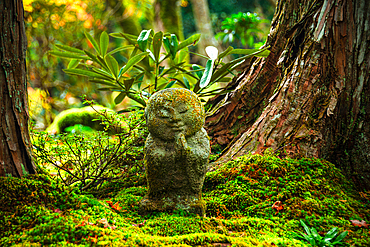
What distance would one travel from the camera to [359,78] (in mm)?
2639

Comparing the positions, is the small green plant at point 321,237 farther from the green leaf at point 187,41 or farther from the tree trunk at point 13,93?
the green leaf at point 187,41

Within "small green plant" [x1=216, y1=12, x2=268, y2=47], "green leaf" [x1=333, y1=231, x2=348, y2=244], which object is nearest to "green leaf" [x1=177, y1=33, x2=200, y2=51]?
"green leaf" [x1=333, y1=231, x2=348, y2=244]

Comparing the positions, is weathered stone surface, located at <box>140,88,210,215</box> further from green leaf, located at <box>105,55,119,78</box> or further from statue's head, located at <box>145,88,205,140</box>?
green leaf, located at <box>105,55,119,78</box>

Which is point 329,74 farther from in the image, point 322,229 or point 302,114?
point 322,229

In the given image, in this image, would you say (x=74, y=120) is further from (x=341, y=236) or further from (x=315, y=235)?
(x=341, y=236)

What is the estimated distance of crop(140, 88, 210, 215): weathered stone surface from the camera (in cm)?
202

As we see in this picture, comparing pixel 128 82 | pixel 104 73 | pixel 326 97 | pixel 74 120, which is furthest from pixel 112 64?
pixel 74 120

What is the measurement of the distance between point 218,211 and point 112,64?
1961mm

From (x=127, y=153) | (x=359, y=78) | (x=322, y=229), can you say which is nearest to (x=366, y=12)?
(x=359, y=78)

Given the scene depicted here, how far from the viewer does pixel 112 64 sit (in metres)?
2.79

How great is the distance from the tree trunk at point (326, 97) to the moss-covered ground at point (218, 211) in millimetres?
258

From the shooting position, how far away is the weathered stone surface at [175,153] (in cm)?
202

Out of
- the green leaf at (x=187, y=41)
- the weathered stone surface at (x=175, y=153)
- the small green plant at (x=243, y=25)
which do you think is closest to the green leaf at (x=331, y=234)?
the weathered stone surface at (x=175, y=153)

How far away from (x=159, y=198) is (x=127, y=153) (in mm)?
995
